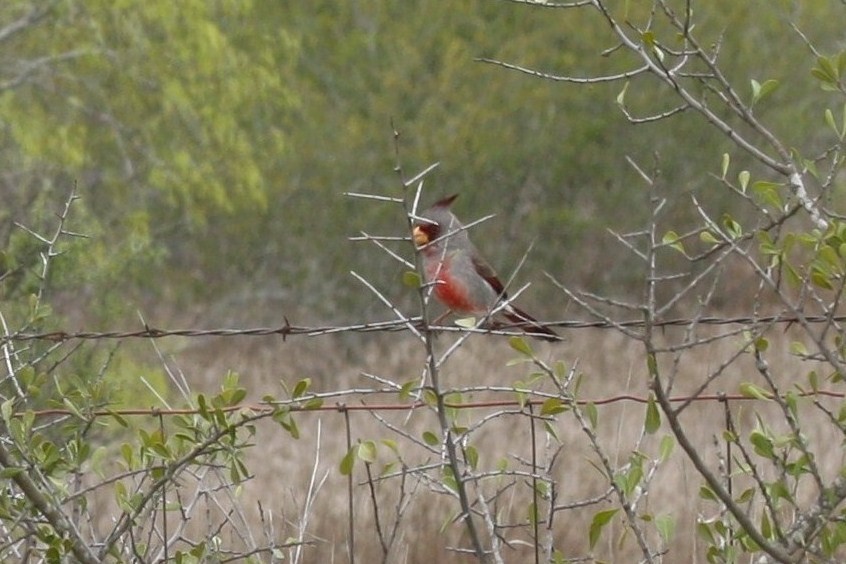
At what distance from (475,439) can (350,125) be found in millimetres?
6032

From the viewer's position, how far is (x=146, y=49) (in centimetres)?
1246

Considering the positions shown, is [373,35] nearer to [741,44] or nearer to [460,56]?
[460,56]

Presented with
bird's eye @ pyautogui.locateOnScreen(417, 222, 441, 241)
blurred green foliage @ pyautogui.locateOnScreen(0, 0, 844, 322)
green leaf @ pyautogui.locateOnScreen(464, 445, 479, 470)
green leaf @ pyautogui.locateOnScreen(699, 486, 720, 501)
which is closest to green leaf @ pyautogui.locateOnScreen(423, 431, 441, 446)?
green leaf @ pyautogui.locateOnScreen(464, 445, 479, 470)

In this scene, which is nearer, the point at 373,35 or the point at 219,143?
the point at 219,143

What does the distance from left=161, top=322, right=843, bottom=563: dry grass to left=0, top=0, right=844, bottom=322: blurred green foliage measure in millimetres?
891

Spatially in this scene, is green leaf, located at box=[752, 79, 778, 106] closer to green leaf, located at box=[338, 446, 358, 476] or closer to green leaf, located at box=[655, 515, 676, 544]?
green leaf, located at box=[655, 515, 676, 544]

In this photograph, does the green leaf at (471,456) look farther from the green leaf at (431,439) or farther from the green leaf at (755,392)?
the green leaf at (755,392)

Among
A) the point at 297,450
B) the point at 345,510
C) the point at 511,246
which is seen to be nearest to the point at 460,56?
the point at 511,246

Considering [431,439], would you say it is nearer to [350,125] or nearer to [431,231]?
[431,231]

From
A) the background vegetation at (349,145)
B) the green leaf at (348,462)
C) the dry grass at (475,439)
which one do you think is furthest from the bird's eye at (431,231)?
the background vegetation at (349,145)

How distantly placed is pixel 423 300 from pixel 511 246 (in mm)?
13519

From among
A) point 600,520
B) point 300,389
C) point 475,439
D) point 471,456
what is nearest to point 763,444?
point 600,520

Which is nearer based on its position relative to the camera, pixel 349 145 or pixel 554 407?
pixel 554 407

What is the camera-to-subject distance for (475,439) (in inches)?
406
